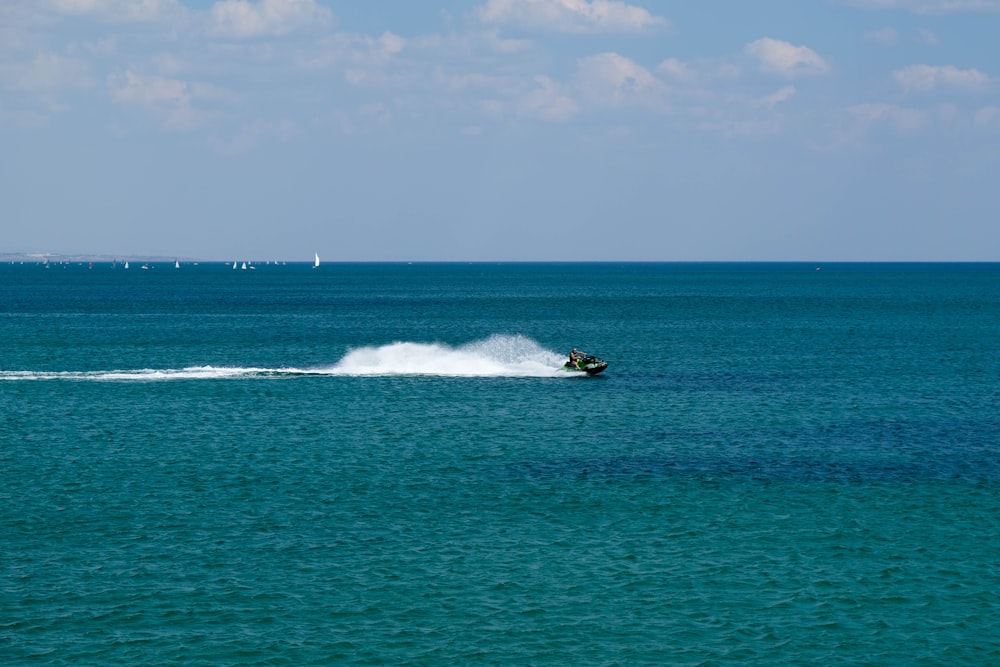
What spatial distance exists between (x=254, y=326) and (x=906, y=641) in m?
129

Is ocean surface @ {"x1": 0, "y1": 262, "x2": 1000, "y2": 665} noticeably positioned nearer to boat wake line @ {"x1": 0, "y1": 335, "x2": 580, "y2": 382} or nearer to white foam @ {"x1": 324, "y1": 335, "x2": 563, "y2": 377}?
boat wake line @ {"x1": 0, "y1": 335, "x2": 580, "y2": 382}

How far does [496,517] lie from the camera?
46656 millimetres

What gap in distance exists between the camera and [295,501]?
49.3 m

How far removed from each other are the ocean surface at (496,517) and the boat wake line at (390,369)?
0.73 meters

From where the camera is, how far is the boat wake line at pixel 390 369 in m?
91.9

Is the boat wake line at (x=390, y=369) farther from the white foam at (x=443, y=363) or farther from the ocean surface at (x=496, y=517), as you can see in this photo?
the ocean surface at (x=496, y=517)

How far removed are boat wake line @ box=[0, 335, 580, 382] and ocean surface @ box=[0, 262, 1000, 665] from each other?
73cm

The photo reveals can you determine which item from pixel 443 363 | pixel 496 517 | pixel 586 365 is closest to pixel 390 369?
pixel 443 363

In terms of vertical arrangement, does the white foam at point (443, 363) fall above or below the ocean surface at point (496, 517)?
above

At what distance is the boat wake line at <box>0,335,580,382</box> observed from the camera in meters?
91.9

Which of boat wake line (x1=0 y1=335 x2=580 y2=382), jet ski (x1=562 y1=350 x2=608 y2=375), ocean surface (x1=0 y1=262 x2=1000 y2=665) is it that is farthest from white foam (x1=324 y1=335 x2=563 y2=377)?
jet ski (x1=562 y1=350 x2=608 y2=375)

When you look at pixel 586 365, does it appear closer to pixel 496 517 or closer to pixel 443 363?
pixel 443 363

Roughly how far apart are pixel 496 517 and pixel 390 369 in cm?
5271

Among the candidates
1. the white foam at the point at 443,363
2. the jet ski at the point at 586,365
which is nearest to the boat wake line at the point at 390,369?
the white foam at the point at 443,363
